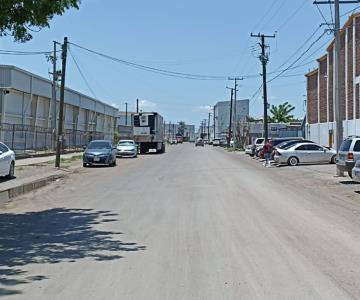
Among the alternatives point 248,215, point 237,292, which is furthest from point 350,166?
point 237,292

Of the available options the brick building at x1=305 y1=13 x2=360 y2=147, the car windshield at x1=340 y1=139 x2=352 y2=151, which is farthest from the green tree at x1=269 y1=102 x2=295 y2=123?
the car windshield at x1=340 y1=139 x2=352 y2=151

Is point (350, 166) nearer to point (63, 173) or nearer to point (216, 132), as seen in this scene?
point (63, 173)

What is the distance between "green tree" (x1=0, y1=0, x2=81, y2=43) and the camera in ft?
37.3

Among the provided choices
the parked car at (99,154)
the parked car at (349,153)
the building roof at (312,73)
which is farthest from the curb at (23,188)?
the building roof at (312,73)

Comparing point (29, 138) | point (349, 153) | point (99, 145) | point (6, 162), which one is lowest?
point (6, 162)

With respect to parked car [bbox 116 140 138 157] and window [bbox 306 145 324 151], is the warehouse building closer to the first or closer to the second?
parked car [bbox 116 140 138 157]

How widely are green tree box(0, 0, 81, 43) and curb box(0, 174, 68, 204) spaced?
22.0 ft

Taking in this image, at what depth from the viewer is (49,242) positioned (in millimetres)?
10141

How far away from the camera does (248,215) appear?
43.5ft

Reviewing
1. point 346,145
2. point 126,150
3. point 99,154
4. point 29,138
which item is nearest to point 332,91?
point 126,150

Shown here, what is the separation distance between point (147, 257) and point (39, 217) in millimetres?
5783

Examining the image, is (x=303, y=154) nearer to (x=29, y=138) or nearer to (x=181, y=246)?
(x=29, y=138)

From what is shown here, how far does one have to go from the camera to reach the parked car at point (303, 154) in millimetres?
35938

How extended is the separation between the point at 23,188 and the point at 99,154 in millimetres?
14941
